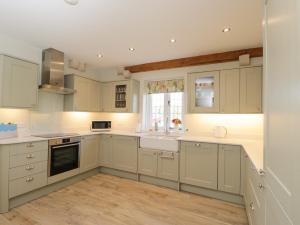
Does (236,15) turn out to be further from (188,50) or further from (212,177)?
(212,177)

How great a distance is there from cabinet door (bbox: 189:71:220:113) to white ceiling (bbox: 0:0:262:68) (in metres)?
0.48

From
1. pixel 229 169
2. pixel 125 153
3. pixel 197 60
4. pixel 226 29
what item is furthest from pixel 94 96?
pixel 229 169

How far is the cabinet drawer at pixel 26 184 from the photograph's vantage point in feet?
8.07

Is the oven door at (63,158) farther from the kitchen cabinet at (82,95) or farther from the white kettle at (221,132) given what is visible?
the white kettle at (221,132)

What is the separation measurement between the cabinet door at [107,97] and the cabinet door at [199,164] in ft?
7.11

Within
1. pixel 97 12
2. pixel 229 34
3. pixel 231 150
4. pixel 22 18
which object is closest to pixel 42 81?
pixel 22 18

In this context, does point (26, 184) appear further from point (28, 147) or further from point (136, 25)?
point (136, 25)

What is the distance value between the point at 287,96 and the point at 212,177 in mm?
2466

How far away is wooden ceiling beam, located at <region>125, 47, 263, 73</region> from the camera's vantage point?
3.12 metres

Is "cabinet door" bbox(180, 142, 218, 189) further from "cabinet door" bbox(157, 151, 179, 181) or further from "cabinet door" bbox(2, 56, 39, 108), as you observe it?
"cabinet door" bbox(2, 56, 39, 108)

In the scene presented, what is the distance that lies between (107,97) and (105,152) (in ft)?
Answer: 4.48

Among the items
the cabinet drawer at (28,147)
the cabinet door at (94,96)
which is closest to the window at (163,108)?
the cabinet door at (94,96)

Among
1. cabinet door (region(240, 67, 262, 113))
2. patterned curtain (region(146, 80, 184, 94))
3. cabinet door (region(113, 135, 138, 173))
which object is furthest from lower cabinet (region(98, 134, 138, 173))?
cabinet door (region(240, 67, 262, 113))

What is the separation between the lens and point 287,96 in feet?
2.55
